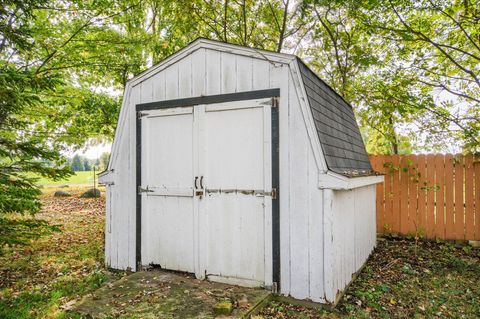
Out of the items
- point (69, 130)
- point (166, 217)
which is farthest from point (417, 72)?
point (69, 130)

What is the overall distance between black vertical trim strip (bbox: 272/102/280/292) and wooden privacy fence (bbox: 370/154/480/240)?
5.13 m

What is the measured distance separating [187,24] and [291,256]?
878 cm

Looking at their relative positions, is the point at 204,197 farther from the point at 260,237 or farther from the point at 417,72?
the point at 417,72

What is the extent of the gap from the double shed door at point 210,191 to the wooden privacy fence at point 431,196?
5.29 meters

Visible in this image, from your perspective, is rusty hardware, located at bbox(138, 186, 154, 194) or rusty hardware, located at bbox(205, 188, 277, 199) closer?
rusty hardware, located at bbox(205, 188, 277, 199)

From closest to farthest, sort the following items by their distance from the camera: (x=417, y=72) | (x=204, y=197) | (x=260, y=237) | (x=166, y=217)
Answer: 1. (x=260, y=237)
2. (x=204, y=197)
3. (x=166, y=217)
4. (x=417, y=72)

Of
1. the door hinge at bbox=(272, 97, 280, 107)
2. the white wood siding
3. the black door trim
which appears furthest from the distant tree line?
the white wood siding

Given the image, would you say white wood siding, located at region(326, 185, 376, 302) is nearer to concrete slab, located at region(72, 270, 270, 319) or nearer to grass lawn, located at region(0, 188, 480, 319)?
grass lawn, located at region(0, 188, 480, 319)

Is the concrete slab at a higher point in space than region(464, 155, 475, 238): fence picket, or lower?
lower

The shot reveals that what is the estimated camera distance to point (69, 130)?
9219 mm

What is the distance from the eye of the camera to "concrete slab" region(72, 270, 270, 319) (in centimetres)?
349

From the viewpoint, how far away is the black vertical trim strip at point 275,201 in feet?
13.4

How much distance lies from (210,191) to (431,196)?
6.13 metres

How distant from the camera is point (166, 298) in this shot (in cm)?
385
